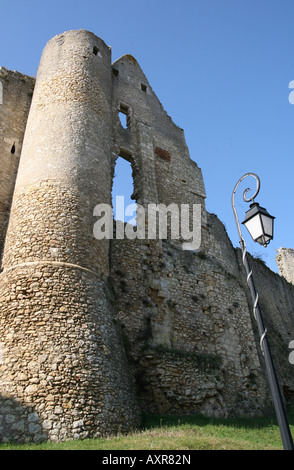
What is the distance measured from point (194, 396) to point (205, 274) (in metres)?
4.34

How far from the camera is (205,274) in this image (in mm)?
13188

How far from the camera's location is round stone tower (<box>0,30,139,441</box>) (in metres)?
6.95

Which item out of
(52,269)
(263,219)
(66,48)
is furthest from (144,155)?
(263,219)

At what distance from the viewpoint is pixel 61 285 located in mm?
8258

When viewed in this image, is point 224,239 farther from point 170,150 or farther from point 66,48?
point 66,48

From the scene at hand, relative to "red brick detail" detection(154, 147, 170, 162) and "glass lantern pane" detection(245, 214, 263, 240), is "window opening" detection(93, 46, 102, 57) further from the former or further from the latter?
"glass lantern pane" detection(245, 214, 263, 240)

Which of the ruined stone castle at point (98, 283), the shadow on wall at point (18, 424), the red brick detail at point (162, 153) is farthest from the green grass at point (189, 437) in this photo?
the red brick detail at point (162, 153)

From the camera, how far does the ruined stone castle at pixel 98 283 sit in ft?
23.9

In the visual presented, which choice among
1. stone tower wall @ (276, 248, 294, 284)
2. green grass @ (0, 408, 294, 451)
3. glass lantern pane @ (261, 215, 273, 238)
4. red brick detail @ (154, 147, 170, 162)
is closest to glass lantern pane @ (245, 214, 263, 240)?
glass lantern pane @ (261, 215, 273, 238)

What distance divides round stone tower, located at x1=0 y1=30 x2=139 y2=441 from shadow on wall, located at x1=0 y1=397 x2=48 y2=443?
16 mm

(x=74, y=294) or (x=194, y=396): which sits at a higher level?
(x=74, y=294)

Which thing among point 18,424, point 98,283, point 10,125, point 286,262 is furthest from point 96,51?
point 286,262

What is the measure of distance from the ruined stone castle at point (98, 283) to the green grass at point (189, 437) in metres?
0.38

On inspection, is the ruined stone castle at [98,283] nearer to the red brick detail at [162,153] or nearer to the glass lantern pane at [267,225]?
the red brick detail at [162,153]
